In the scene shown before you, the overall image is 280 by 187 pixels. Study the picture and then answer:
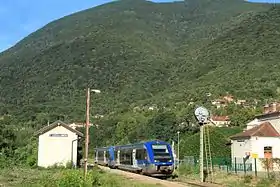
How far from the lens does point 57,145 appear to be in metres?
51.8

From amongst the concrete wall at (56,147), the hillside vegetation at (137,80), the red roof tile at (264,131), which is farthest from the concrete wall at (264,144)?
the hillside vegetation at (137,80)

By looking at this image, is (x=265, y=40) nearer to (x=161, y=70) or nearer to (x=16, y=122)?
(x=161, y=70)

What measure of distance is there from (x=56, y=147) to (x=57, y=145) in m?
0.24

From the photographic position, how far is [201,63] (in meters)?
127

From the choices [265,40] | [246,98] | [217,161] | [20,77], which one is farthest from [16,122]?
[217,161]

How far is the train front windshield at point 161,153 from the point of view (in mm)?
39062

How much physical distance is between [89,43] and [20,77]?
28639 millimetres

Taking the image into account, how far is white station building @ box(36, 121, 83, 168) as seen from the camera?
168 ft

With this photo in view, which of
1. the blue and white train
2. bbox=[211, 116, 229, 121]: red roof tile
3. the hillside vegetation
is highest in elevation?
the hillside vegetation

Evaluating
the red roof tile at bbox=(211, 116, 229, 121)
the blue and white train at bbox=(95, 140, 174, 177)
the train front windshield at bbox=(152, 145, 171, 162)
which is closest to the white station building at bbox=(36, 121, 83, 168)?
the blue and white train at bbox=(95, 140, 174, 177)

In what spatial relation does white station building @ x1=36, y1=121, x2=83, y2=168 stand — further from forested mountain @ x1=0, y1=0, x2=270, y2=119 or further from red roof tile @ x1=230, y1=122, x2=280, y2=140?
forested mountain @ x1=0, y1=0, x2=270, y2=119

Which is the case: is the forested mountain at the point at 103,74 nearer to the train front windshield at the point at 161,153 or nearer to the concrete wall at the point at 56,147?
the concrete wall at the point at 56,147

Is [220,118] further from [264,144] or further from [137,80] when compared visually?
[264,144]

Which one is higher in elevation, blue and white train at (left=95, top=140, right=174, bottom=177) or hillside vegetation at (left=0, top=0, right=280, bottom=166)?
hillside vegetation at (left=0, top=0, right=280, bottom=166)
